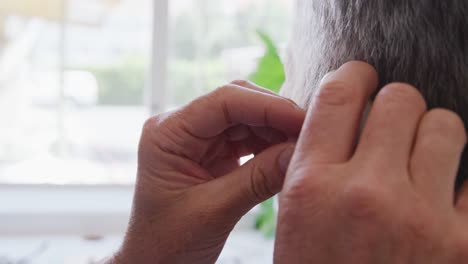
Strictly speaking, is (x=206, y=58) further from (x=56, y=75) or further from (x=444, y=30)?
(x=444, y=30)

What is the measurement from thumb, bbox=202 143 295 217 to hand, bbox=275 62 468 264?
0.12 meters

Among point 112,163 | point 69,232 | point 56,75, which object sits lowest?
point 69,232

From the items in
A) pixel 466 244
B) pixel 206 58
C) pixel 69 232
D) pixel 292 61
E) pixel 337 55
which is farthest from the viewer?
pixel 206 58

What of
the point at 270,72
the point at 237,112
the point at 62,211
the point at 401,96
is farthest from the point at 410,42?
the point at 62,211

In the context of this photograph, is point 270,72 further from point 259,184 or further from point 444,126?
point 444,126

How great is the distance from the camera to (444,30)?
0.47m

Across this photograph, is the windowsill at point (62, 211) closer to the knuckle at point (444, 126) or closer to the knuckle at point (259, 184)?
the knuckle at point (259, 184)

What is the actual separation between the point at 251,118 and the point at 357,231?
228 millimetres

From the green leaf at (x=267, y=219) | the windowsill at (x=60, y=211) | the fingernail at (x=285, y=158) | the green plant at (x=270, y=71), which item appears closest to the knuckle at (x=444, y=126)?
the fingernail at (x=285, y=158)

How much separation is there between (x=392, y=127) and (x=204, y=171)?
0.33 m

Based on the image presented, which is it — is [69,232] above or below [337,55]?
below

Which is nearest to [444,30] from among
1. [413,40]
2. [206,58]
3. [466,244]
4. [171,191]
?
[413,40]

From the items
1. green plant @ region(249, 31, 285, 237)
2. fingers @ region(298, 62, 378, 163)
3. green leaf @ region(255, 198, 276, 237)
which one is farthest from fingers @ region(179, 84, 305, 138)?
green leaf @ region(255, 198, 276, 237)

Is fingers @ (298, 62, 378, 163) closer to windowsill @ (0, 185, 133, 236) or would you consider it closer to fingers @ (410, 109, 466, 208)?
fingers @ (410, 109, 466, 208)
